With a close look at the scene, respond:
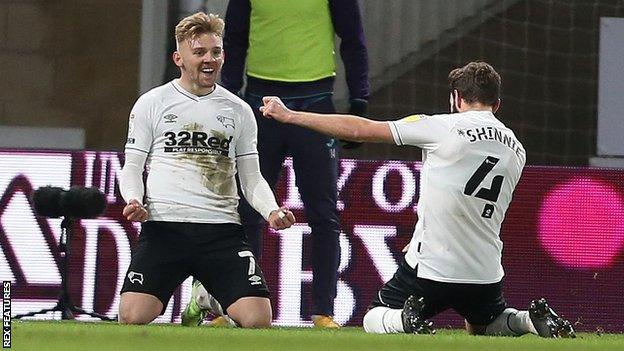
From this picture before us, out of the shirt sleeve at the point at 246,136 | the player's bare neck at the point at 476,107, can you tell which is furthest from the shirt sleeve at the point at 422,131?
the shirt sleeve at the point at 246,136

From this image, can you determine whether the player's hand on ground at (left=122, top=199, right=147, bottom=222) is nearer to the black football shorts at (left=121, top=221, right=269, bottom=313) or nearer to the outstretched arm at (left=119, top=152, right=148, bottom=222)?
the outstretched arm at (left=119, top=152, right=148, bottom=222)

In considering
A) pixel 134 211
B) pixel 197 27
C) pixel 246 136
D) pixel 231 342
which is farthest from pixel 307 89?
pixel 231 342

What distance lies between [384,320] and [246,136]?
3.03 ft

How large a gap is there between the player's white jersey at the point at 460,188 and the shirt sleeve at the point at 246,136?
25.3 inches

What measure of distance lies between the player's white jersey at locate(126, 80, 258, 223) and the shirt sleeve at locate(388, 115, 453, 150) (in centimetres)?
71

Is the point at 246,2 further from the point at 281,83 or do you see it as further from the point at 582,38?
the point at 582,38

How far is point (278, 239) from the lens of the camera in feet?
26.5

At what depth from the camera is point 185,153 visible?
6168mm

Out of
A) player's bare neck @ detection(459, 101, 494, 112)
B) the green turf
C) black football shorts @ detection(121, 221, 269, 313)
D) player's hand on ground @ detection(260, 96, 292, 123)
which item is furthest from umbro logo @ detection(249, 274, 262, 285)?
the green turf

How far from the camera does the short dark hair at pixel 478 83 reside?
6090 mm

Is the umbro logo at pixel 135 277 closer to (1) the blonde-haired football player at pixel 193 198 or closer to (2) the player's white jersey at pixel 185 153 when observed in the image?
(1) the blonde-haired football player at pixel 193 198

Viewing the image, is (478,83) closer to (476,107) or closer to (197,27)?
(476,107)

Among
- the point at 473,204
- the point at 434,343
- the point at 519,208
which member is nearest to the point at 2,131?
the point at 519,208

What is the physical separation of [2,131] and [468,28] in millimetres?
2564
